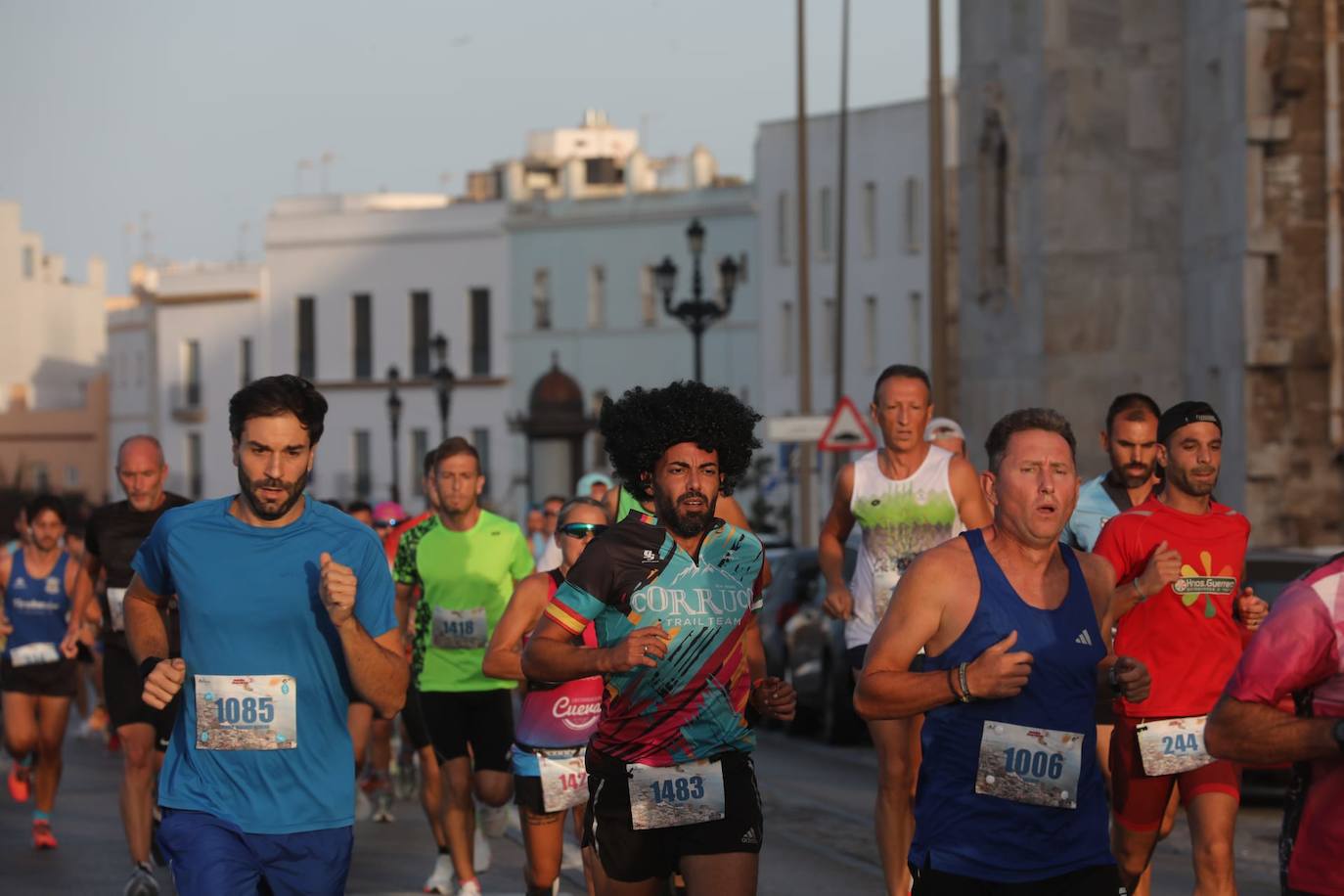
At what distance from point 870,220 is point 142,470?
172 ft

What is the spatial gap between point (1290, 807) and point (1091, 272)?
25772 millimetres

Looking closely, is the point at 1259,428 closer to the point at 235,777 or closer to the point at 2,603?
the point at 2,603

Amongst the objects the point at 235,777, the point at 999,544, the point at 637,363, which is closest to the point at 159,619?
the point at 235,777

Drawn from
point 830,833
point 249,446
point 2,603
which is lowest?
point 830,833

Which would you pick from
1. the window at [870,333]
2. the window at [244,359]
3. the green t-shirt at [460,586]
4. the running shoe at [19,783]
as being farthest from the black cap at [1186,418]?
the window at [244,359]

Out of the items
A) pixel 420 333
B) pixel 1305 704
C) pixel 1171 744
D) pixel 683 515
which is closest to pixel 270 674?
pixel 683 515

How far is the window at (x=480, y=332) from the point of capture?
79.0 meters

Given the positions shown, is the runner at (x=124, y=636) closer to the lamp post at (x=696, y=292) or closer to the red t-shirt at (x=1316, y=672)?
the red t-shirt at (x=1316, y=672)

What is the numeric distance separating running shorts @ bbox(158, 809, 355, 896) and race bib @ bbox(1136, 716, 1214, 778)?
3.06 m

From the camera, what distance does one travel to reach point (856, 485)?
1112 centimetres

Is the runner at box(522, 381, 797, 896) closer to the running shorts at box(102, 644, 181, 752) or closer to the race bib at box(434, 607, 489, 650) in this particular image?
the race bib at box(434, 607, 489, 650)

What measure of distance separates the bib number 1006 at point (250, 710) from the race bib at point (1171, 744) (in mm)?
3236

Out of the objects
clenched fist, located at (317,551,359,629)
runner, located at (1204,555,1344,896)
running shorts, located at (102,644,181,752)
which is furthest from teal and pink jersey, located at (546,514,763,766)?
running shorts, located at (102,644,181,752)

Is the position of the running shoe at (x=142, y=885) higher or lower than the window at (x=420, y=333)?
lower
